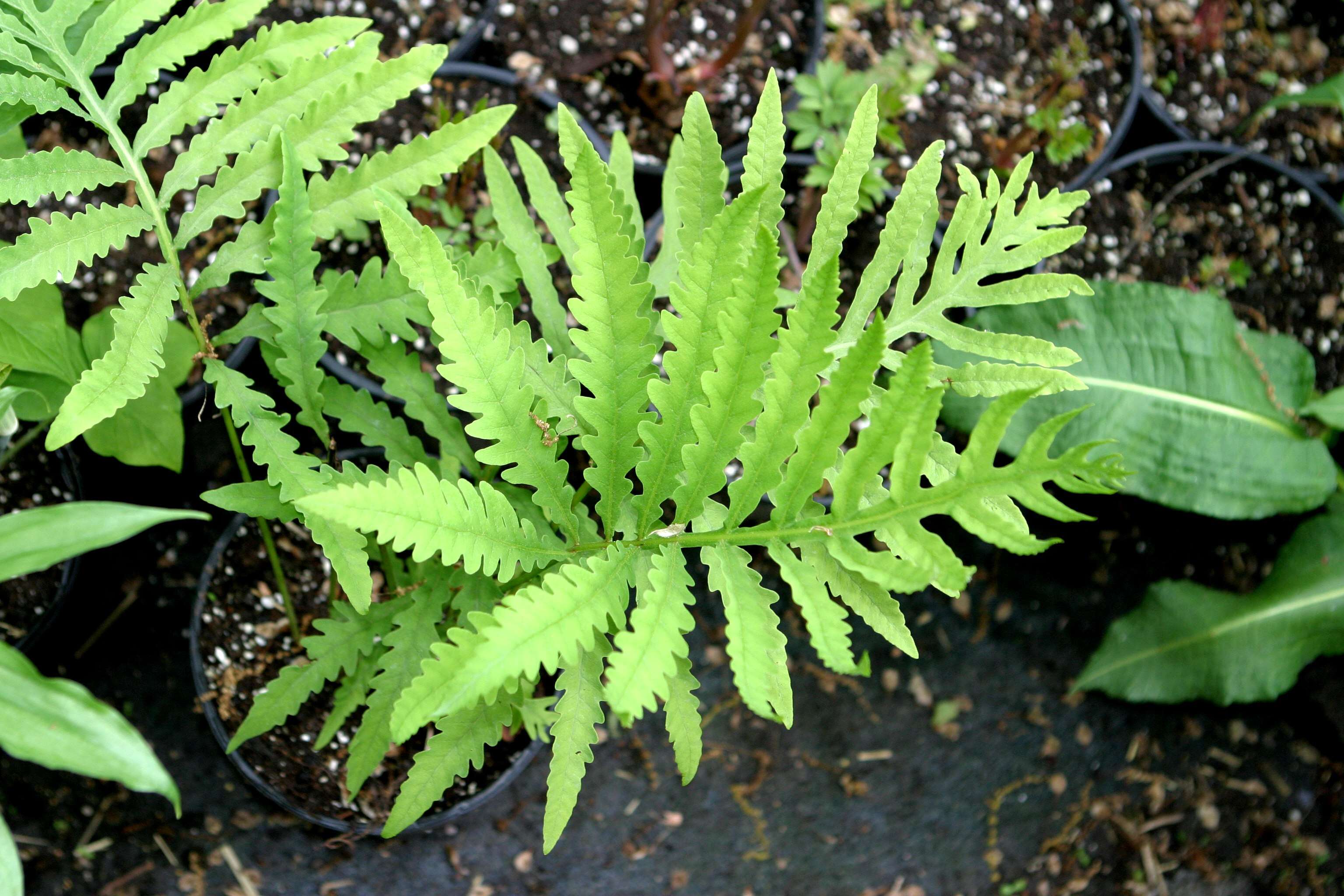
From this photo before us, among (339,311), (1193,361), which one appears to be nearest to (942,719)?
(1193,361)

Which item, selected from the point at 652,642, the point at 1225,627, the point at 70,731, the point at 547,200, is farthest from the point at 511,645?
the point at 1225,627

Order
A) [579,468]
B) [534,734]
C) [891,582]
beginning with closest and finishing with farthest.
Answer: [891,582]
[534,734]
[579,468]

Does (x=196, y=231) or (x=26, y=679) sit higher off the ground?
(x=196, y=231)

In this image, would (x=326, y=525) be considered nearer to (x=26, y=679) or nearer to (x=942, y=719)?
(x=26, y=679)

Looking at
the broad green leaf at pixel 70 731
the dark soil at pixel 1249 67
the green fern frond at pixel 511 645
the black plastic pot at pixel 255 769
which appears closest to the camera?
the green fern frond at pixel 511 645

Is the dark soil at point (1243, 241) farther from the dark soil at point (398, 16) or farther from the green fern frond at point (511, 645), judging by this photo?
the green fern frond at point (511, 645)

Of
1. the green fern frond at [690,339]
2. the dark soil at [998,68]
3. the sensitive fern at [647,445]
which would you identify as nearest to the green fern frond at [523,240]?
the sensitive fern at [647,445]

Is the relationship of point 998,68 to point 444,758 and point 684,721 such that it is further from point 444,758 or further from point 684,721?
point 444,758
